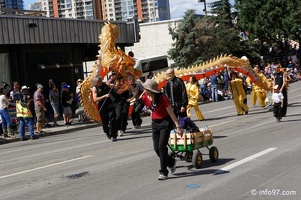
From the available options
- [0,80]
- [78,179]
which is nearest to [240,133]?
[78,179]

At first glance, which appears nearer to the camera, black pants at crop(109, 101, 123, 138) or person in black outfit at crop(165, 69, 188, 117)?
person in black outfit at crop(165, 69, 188, 117)

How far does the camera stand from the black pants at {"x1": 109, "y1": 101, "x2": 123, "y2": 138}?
1638cm

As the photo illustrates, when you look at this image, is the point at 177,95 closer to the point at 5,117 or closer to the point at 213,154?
the point at 213,154

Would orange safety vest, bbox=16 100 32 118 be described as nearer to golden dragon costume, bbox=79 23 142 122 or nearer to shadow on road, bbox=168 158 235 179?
golden dragon costume, bbox=79 23 142 122

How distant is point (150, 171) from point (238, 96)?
11.9 metres

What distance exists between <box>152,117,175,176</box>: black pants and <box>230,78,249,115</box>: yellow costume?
12035 millimetres

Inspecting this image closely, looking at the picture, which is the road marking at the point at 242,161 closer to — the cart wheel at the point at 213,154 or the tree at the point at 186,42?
the cart wheel at the point at 213,154

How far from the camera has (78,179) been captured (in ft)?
33.4

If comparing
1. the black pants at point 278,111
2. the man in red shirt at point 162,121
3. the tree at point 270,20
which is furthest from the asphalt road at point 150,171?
the tree at point 270,20

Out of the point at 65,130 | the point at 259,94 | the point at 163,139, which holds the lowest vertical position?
the point at 65,130

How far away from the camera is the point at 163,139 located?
9.65 m

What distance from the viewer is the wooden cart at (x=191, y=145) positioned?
1023 centimetres

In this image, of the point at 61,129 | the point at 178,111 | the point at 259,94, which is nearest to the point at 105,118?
the point at 178,111

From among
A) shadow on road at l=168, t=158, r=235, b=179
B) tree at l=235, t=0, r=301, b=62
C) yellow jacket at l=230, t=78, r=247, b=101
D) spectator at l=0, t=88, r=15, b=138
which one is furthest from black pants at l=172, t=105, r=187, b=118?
tree at l=235, t=0, r=301, b=62
